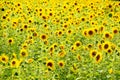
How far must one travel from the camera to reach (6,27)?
8.11 metres

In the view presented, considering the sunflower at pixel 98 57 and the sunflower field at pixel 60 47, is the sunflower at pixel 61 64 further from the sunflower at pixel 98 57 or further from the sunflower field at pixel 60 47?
the sunflower at pixel 98 57

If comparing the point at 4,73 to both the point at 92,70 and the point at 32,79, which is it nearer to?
the point at 32,79

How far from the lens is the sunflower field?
527 centimetres

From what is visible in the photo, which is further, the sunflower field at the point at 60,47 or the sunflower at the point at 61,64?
the sunflower at the point at 61,64

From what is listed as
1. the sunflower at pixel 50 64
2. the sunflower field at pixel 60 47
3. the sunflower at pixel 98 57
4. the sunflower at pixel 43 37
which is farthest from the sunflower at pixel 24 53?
the sunflower at pixel 98 57

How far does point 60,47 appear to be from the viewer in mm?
6168

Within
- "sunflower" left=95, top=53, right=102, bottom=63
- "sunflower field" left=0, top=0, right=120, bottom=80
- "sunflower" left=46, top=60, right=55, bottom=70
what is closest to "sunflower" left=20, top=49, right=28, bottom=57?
"sunflower field" left=0, top=0, right=120, bottom=80

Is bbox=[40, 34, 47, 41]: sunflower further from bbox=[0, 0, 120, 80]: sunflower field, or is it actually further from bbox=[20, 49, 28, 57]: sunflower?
bbox=[20, 49, 28, 57]: sunflower

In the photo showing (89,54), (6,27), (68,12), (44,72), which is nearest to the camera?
(44,72)

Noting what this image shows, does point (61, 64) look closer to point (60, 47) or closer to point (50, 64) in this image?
point (50, 64)

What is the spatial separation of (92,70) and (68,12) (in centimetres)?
452

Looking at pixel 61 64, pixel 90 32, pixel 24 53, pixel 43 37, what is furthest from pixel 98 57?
pixel 43 37

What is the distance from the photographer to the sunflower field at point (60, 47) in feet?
17.3

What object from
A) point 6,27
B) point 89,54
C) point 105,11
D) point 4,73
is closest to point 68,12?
point 105,11
